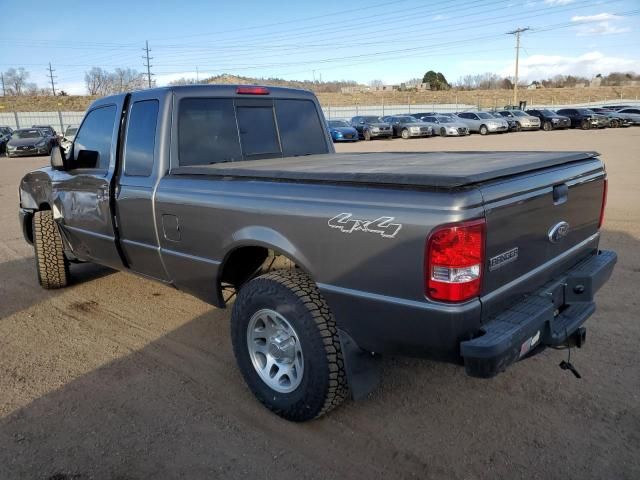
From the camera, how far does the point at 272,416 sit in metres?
3.18

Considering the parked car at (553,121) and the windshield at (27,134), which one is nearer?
the windshield at (27,134)

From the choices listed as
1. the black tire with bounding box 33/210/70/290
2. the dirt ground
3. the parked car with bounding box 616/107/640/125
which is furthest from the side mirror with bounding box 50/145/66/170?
the parked car with bounding box 616/107/640/125

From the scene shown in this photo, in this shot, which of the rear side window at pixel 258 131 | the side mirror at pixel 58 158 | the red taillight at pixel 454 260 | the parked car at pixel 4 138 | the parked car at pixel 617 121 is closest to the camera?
the red taillight at pixel 454 260

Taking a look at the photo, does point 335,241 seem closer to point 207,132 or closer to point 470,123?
point 207,132

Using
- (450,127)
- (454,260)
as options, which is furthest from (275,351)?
(450,127)

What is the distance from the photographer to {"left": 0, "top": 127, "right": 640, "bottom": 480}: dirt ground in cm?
269

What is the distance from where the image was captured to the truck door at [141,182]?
381cm

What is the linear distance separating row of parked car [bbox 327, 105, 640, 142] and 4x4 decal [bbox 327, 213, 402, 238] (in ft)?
93.2

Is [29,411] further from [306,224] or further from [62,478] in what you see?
[306,224]

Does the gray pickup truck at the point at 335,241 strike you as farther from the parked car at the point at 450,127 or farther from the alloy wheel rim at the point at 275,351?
the parked car at the point at 450,127

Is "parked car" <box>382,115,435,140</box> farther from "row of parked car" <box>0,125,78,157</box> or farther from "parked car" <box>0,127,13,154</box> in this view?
"parked car" <box>0,127,13,154</box>

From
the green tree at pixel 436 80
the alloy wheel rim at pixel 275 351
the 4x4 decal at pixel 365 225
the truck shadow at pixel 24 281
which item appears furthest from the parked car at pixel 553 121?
the green tree at pixel 436 80

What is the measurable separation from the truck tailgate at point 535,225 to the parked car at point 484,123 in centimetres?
3121

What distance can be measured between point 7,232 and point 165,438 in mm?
7447
